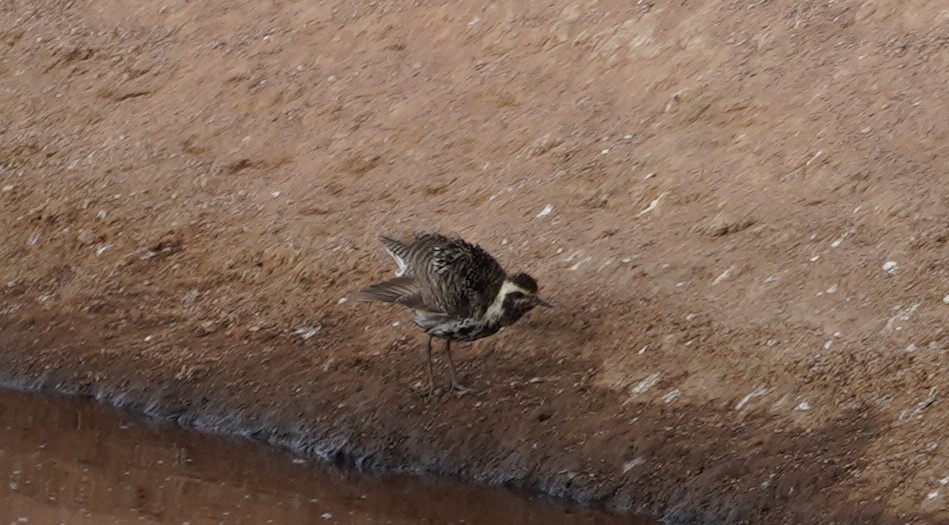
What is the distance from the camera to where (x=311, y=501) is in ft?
33.3

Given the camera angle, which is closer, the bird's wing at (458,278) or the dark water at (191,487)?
the dark water at (191,487)

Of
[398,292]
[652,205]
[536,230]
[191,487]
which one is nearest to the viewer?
[191,487]

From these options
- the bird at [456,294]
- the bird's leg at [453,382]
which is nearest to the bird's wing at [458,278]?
the bird at [456,294]

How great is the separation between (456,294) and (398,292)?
0.42 m

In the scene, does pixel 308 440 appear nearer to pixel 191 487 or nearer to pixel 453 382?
pixel 191 487

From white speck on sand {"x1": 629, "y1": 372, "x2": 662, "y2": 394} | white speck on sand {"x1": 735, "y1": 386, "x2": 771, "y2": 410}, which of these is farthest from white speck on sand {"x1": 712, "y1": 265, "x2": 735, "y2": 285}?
white speck on sand {"x1": 735, "y1": 386, "x2": 771, "y2": 410}

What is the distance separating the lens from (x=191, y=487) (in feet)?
34.2

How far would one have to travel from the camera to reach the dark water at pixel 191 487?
390 inches

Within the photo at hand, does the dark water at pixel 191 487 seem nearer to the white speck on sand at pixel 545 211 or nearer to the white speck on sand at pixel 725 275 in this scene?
the white speck on sand at pixel 725 275

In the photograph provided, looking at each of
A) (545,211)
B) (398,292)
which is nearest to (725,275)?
(545,211)

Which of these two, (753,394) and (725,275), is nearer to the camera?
(753,394)

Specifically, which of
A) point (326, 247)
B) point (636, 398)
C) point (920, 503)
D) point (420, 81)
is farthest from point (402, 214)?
point (920, 503)

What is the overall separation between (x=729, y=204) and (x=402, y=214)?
2.23m

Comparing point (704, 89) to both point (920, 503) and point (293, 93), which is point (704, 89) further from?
point (920, 503)
